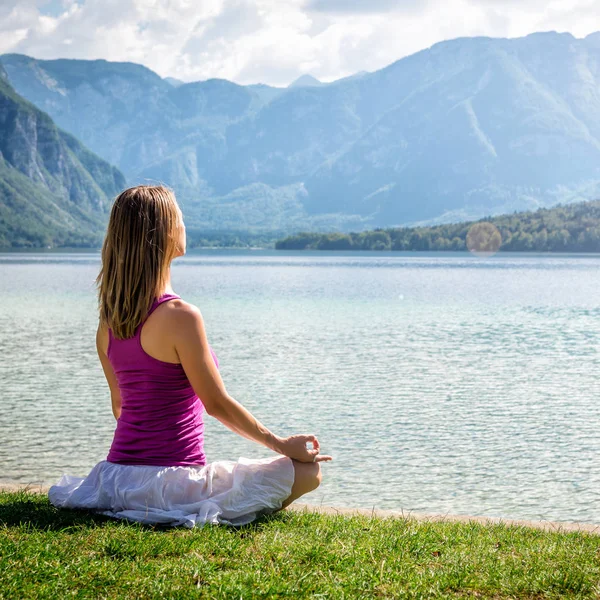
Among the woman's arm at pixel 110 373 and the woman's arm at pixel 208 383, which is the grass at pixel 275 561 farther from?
the woman's arm at pixel 110 373

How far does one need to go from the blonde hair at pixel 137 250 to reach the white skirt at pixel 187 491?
1106mm

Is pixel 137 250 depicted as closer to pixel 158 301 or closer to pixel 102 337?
pixel 158 301

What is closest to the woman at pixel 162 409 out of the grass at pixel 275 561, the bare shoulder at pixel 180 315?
the bare shoulder at pixel 180 315

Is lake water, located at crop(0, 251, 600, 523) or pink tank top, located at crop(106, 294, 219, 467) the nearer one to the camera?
pink tank top, located at crop(106, 294, 219, 467)

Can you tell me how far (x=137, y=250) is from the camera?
5570mm

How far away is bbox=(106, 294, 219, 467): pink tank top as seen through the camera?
5844 mm

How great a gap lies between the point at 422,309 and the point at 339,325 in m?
12.3

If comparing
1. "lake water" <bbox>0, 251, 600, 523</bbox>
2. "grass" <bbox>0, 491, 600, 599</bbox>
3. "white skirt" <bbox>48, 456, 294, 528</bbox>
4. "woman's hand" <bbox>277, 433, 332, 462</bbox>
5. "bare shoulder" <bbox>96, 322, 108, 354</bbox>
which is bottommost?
"lake water" <bbox>0, 251, 600, 523</bbox>

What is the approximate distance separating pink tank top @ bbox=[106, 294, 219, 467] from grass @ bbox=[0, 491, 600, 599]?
1.74 ft

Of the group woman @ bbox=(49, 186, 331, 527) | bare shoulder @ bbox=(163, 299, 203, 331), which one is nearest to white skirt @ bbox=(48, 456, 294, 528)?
woman @ bbox=(49, 186, 331, 527)

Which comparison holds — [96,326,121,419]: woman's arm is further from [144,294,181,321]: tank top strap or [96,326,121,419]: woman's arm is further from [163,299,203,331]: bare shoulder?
[163,299,203,331]: bare shoulder

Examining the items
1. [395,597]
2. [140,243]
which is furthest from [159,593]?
[140,243]

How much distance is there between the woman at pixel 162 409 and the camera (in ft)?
18.4

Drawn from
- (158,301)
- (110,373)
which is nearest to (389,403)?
(110,373)
